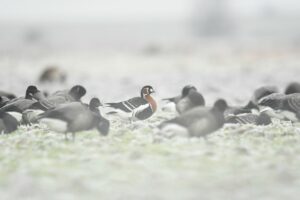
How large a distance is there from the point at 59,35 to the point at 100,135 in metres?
111

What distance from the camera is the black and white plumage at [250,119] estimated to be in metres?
13.0

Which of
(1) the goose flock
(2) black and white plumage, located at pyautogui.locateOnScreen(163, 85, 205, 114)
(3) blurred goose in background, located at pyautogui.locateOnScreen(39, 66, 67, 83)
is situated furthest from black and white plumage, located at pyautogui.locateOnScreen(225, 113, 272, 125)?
(3) blurred goose in background, located at pyautogui.locateOnScreen(39, 66, 67, 83)

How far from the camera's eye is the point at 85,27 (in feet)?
470

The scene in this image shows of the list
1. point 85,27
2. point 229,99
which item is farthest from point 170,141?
point 85,27

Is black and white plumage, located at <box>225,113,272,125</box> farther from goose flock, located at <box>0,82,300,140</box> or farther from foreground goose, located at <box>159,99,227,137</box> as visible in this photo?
foreground goose, located at <box>159,99,227,137</box>

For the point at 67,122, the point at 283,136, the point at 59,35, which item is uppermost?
the point at 59,35

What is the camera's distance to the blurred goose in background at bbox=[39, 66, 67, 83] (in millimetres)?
28969

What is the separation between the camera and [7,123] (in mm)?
12594

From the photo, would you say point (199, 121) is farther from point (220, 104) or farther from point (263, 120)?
point (263, 120)

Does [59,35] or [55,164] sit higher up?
[59,35]

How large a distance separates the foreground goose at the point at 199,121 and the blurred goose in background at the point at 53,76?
1852 cm

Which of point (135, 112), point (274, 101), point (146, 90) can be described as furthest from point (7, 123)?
point (274, 101)

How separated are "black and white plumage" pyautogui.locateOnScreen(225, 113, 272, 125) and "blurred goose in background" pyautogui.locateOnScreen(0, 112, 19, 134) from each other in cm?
494

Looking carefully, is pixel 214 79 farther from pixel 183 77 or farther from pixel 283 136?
pixel 283 136
